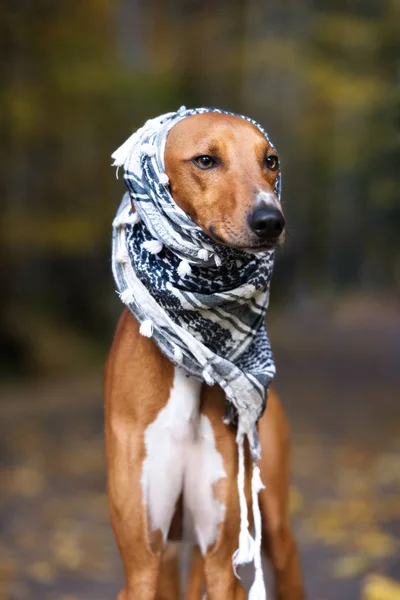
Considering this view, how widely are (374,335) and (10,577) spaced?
12092 millimetres

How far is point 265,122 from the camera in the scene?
18453 millimetres

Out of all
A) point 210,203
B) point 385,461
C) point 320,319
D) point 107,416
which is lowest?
point 320,319

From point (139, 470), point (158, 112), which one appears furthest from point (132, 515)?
point (158, 112)

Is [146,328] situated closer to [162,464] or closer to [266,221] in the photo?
[162,464]

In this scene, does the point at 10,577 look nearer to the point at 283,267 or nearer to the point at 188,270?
the point at 188,270

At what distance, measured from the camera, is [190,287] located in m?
2.96

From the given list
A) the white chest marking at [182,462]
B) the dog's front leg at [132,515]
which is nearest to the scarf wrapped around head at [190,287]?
the white chest marking at [182,462]

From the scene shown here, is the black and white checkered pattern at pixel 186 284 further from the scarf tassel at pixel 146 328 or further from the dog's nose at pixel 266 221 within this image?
the dog's nose at pixel 266 221

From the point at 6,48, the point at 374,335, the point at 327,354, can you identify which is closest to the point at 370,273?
the point at 374,335

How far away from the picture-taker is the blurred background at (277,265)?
6.61 m

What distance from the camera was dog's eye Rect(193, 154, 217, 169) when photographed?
2873 mm

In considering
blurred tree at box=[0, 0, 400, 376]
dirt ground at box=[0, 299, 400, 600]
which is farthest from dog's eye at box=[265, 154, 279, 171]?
blurred tree at box=[0, 0, 400, 376]

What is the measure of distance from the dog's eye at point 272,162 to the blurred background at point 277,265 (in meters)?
0.75

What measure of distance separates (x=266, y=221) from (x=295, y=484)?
536 centimetres
